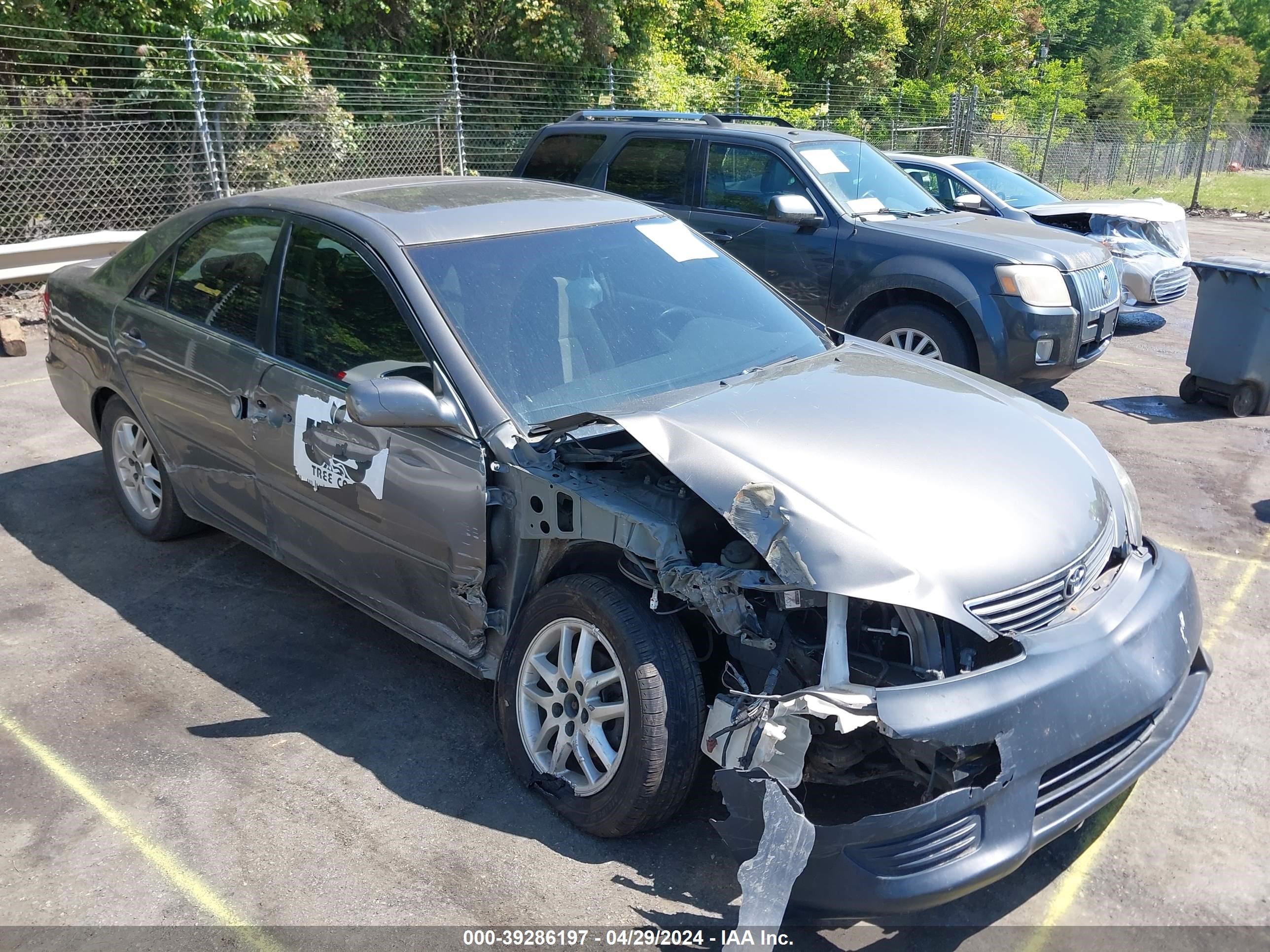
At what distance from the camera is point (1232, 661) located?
4.05m

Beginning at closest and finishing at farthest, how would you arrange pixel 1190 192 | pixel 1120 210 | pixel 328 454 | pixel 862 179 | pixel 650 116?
pixel 328 454 < pixel 862 179 < pixel 650 116 < pixel 1120 210 < pixel 1190 192

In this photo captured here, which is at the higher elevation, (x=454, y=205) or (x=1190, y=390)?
(x=454, y=205)

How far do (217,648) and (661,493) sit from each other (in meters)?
2.25

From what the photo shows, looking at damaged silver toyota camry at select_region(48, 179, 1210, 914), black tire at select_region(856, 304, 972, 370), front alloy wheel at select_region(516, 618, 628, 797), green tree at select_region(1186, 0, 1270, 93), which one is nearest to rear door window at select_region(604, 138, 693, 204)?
black tire at select_region(856, 304, 972, 370)

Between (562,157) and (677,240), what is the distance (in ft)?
14.8

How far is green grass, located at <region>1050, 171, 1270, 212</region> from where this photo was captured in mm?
24359

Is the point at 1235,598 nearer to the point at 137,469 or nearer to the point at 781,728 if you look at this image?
the point at 781,728

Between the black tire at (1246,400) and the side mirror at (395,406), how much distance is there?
6386 mm

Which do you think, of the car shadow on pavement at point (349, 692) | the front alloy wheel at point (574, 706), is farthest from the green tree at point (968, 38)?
the front alloy wheel at point (574, 706)

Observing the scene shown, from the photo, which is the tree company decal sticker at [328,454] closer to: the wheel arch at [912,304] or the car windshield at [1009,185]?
the wheel arch at [912,304]

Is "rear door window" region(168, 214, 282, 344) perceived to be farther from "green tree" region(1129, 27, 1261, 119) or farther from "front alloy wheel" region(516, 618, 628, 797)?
"green tree" region(1129, 27, 1261, 119)

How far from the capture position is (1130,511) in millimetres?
3301

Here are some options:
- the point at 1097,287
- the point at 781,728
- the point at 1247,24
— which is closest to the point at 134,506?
the point at 781,728

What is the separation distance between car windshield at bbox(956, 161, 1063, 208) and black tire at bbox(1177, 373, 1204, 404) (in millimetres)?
3655
